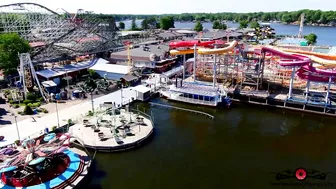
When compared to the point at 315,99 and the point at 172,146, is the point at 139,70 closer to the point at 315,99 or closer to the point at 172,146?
the point at 172,146

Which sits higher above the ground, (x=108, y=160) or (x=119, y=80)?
(x=119, y=80)

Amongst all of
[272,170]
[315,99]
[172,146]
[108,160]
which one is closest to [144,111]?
[172,146]

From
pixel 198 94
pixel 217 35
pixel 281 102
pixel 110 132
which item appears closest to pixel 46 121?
pixel 110 132

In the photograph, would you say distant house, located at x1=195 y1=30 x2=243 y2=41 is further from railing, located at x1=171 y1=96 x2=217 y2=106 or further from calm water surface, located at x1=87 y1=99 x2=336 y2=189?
calm water surface, located at x1=87 y1=99 x2=336 y2=189

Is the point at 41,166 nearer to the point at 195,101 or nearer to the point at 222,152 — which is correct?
the point at 222,152

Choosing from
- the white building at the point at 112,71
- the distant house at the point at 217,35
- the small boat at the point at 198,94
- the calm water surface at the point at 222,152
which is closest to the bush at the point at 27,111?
the calm water surface at the point at 222,152

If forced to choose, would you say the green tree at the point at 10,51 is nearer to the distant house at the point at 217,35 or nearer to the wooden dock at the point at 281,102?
the wooden dock at the point at 281,102

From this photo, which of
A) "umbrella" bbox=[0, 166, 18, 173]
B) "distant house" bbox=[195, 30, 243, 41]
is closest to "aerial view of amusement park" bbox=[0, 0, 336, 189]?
"umbrella" bbox=[0, 166, 18, 173]
